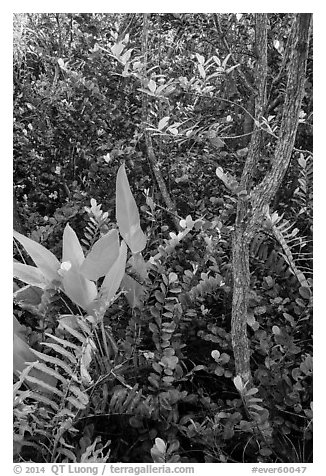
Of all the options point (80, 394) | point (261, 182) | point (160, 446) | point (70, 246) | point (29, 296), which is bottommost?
point (160, 446)

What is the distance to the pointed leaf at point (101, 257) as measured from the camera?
1.02 m

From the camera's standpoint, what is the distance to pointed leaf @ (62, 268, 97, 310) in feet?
3.34

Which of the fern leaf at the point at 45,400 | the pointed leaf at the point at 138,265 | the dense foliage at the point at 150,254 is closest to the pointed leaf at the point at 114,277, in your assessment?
the dense foliage at the point at 150,254

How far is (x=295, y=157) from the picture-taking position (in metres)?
1.34

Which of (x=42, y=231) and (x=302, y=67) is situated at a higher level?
(x=302, y=67)

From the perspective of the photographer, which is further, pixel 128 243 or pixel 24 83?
pixel 24 83

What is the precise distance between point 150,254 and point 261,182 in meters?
0.42

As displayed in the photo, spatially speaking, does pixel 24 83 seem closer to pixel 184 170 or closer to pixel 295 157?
pixel 184 170

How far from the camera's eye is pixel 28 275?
1094 millimetres

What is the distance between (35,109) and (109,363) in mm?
777

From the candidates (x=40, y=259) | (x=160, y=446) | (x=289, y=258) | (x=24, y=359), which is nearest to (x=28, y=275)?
(x=40, y=259)

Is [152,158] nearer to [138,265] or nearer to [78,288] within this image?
[138,265]
